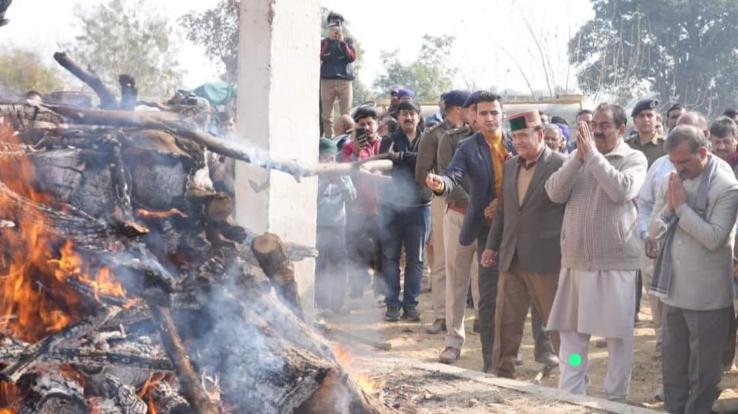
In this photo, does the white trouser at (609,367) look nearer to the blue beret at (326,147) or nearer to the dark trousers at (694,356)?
the dark trousers at (694,356)

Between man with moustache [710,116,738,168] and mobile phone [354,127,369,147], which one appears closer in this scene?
man with moustache [710,116,738,168]

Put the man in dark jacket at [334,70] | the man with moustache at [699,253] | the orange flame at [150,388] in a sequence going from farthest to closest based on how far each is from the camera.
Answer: the man in dark jacket at [334,70] < the man with moustache at [699,253] < the orange flame at [150,388]

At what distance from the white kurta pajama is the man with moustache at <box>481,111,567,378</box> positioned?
0.24m

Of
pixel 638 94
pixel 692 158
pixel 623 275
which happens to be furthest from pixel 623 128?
Result: pixel 638 94

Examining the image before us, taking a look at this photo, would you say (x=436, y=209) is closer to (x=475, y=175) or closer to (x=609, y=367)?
(x=475, y=175)

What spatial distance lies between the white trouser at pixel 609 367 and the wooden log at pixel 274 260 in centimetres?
260

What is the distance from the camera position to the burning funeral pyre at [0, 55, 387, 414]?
3.89 m

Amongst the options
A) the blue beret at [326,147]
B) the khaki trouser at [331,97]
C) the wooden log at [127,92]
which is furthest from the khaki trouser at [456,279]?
the khaki trouser at [331,97]

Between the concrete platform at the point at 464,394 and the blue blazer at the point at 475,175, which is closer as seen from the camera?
the concrete platform at the point at 464,394

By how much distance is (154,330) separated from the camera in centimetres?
418

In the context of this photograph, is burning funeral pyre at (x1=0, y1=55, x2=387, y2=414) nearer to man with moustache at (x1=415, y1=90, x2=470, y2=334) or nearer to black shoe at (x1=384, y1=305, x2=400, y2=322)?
man with moustache at (x1=415, y1=90, x2=470, y2=334)

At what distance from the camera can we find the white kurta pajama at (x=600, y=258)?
6.32m

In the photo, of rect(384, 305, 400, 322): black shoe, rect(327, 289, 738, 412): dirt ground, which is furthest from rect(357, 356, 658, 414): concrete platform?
rect(384, 305, 400, 322): black shoe

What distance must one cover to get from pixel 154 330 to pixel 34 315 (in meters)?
0.52
